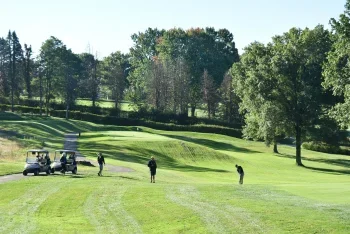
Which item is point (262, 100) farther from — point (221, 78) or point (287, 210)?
point (221, 78)

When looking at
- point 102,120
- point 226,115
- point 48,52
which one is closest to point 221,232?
point 102,120

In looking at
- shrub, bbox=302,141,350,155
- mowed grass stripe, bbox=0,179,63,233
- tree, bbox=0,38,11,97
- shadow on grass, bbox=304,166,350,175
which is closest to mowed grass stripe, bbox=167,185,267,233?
mowed grass stripe, bbox=0,179,63,233

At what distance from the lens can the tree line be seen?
64.1m

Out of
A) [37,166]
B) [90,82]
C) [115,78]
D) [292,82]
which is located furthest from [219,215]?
[90,82]

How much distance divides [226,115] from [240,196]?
9805cm

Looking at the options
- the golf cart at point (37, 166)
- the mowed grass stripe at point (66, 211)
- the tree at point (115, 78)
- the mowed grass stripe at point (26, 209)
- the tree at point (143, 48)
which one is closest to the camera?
the mowed grass stripe at point (26, 209)

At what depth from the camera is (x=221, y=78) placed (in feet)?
463

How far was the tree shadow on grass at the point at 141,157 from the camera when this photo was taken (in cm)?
5667

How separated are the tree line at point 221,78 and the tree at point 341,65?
0.31ft

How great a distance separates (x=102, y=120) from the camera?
116m

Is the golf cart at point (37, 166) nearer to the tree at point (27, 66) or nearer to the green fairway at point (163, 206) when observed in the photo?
the green fairway at point (163, 206)

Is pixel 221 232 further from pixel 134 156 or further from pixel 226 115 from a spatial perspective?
pixel 226 115

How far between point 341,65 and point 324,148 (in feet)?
134

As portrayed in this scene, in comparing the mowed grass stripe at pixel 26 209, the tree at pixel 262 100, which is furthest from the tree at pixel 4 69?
the mowed grass stripe at pixel 26 209
